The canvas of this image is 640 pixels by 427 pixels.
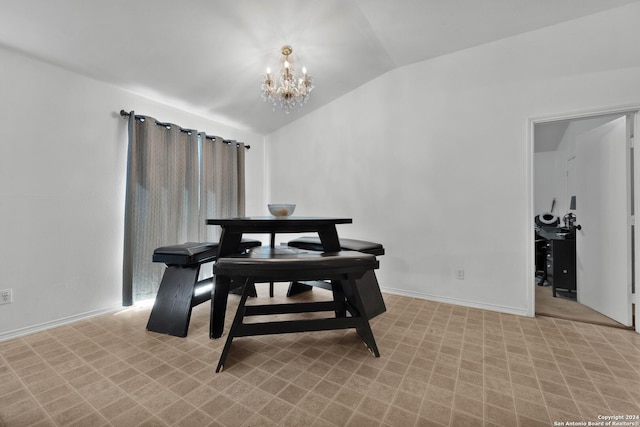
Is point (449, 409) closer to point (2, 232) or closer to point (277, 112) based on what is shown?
point (2, 232)

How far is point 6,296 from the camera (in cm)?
205

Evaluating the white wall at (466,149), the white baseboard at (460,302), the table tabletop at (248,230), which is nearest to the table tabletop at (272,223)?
the table tabletop at (248,230)

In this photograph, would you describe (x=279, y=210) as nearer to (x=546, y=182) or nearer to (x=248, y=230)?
(x=248, y=230)

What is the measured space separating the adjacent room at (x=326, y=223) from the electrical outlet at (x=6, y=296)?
0.01 meters

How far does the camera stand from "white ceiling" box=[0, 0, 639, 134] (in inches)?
76.8

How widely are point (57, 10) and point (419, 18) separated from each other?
2804 mm

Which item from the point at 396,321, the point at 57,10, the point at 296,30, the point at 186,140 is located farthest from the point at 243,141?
the point at 396,321

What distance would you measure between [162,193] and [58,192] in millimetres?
823

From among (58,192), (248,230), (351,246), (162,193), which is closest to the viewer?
(248,230)

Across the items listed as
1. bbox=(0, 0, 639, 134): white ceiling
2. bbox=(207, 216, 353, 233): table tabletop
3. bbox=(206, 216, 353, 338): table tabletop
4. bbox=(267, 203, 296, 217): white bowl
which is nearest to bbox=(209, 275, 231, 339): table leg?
bbox=(206, 216, 353, 338): table tabletop

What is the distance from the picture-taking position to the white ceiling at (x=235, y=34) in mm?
1951

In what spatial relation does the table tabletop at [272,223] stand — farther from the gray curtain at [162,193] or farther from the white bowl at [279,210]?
the gray curtain at [162,193]

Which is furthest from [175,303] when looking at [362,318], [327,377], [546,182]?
[546,182]

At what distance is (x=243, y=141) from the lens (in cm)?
412
